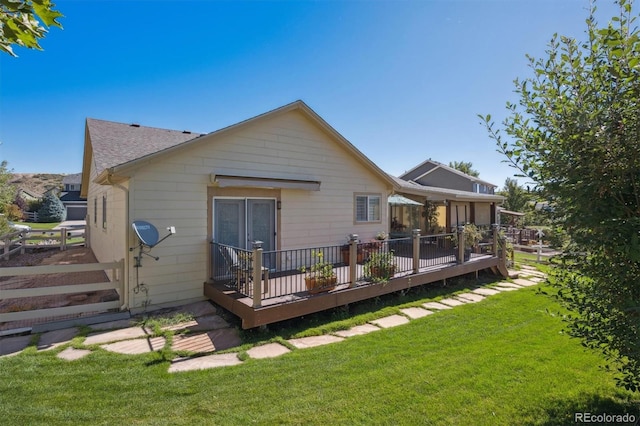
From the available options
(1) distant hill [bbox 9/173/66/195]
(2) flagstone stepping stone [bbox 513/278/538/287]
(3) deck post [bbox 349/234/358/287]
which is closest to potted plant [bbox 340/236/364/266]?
(3) deck post [bbox 349/234/358/287]

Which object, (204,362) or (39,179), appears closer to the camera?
(204,362)

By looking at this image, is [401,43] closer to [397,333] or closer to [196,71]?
[196,71]

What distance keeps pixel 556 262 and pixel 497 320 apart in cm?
411

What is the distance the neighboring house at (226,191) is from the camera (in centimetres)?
662

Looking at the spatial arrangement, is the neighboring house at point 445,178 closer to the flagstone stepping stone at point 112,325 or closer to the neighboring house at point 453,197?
the neighboring house at point 453,197

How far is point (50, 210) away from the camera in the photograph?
38094mm

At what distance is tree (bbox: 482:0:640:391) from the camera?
7.79 feet

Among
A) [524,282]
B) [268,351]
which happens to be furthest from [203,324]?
[524,282]

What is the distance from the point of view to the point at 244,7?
8.56 metres

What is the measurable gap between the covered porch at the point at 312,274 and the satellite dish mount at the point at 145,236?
1.25m

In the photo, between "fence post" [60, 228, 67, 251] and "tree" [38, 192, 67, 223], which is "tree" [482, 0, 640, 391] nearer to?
"fence post" [60, 228, 67, 251]

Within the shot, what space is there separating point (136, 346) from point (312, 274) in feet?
11.4

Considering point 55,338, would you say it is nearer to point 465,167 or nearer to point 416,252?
point 416,252

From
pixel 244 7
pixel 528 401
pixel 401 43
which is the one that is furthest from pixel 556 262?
pixel 244 7
